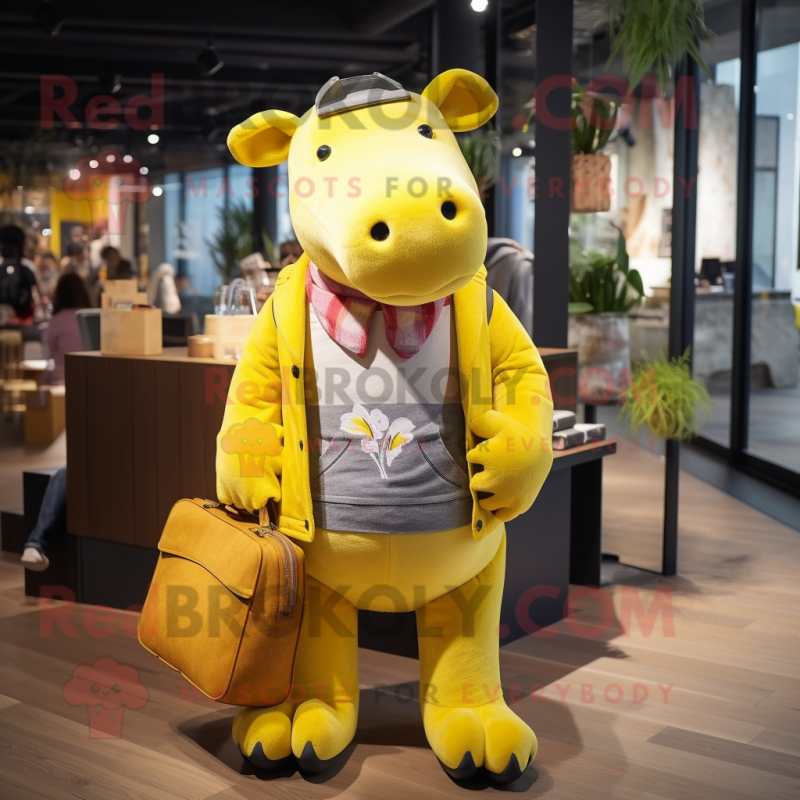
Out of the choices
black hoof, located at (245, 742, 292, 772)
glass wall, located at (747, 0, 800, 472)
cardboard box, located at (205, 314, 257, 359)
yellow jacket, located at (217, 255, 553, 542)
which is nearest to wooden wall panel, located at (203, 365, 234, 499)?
cardboard box, located at (205, 314, 257, 359)

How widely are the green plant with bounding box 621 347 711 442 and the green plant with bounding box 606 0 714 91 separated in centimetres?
105

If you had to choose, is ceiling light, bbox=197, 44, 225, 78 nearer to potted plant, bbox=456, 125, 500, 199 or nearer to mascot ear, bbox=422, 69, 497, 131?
potted plant, bbox=456, 125, 500, 199

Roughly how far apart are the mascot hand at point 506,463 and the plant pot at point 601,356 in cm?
169

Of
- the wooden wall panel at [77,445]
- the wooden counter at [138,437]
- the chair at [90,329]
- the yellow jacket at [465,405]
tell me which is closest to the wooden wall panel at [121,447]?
the wooden counter at [138,437]

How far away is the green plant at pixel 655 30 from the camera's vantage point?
11.7 feet

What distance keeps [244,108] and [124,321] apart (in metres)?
9.25

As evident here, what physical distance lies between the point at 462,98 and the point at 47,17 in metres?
6.02

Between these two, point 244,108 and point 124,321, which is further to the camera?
point 244,108

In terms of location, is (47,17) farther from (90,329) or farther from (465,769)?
(465,769)

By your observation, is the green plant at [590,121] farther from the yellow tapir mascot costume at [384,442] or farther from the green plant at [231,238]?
the green plant at [231,238]

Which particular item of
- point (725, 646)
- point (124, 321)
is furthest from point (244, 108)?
point (725, 646)

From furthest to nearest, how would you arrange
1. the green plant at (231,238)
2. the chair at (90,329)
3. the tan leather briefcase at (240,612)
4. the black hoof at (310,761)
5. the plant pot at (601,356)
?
the green plant at (231,238) → the chair at (90,329) → the plant pot at (601,356) → the black hoof at (310,761) → the tan leather briefcase at (240,612)

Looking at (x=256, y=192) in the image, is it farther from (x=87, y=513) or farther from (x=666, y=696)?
(x=666, y=696)

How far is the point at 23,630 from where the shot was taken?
3.30m
